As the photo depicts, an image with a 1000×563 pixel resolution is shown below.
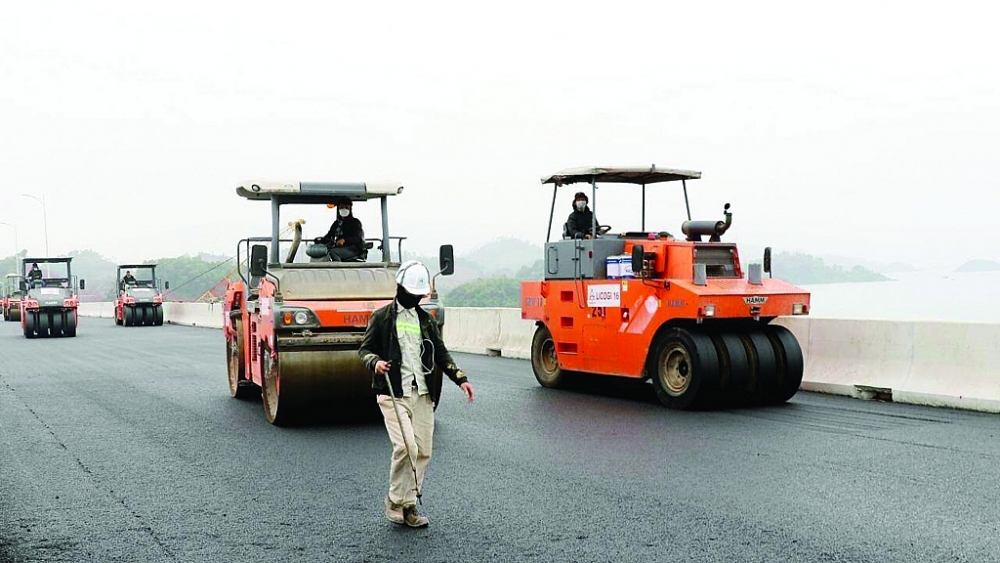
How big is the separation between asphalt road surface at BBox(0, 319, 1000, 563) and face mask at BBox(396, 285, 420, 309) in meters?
1.38

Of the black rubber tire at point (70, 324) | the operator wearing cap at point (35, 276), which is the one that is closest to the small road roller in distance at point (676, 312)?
the black rubber tire at point (70, 324)

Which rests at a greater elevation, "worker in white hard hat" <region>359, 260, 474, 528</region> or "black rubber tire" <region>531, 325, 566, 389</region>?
"worker in white hard hat" <region>359, 260, 474, 528</region>

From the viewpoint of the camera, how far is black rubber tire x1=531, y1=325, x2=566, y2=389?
1411 cm

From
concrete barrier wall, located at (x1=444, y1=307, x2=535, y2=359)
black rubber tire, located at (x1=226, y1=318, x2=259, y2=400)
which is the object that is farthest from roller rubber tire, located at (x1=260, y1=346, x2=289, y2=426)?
concrete barrier wall, located at (x1=444, y1=307, x2=535, y2=359)

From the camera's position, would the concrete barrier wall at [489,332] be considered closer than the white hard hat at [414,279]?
No

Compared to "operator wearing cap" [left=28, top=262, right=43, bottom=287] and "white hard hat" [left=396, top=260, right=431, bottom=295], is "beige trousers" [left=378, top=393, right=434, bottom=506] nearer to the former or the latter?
"white hard hat" [left=396, top=260, right=431, bottom=295]

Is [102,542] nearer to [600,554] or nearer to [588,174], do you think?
[600,554]

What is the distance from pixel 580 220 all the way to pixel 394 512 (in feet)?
24.8

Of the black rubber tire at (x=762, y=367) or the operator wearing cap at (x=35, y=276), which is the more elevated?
the operator wearing cap at (x=35, y=276)

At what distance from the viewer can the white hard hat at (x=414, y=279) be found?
6.84 meters

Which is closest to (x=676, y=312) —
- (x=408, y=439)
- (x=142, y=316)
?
(x=408, y=439)

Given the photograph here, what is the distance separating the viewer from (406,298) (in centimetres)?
691

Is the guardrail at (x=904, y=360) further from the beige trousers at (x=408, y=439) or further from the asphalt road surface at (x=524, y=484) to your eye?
the beige trousers at (x=408, y=439)

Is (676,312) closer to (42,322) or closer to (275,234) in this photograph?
(275,234)
